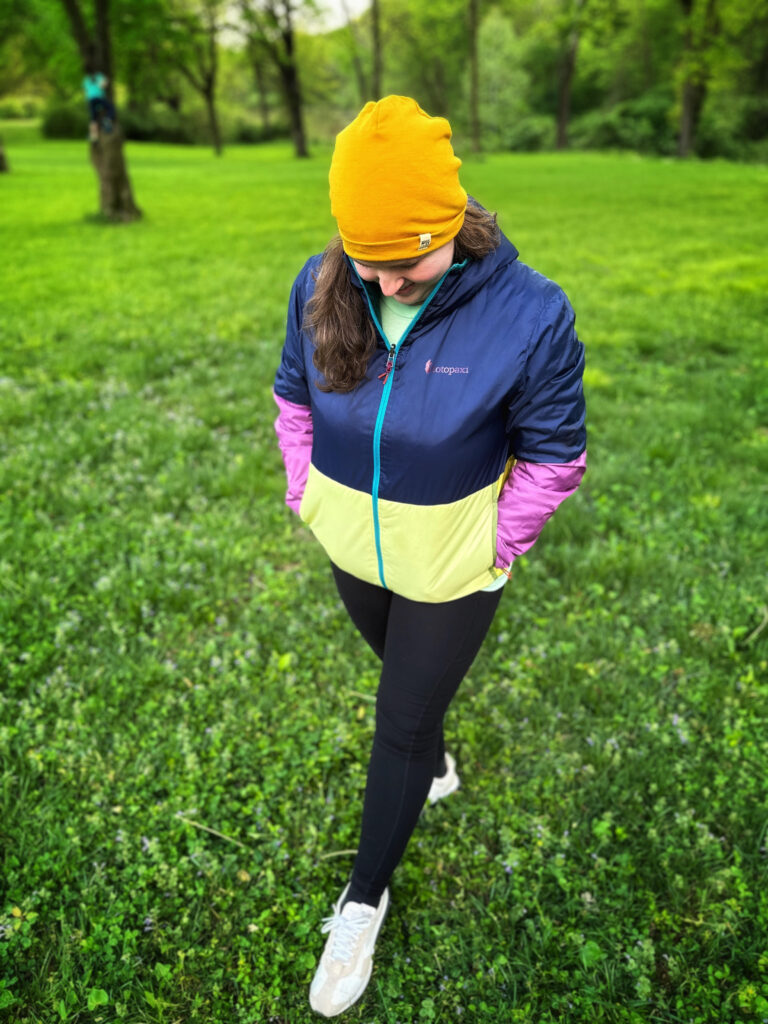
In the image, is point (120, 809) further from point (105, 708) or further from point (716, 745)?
point (716, 745)

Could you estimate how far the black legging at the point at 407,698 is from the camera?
76.9 inches

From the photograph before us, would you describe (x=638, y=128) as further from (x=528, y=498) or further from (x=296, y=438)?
(x=528, y=498)

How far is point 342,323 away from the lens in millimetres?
1806

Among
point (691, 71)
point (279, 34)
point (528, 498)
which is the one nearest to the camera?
point (528, 498)

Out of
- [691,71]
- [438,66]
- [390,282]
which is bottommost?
[390,282]

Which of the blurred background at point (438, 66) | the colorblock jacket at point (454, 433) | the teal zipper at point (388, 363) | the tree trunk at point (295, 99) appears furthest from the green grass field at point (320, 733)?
the tree trunk at point (295, 99)

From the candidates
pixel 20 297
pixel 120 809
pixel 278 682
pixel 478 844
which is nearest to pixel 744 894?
pixel 478 844

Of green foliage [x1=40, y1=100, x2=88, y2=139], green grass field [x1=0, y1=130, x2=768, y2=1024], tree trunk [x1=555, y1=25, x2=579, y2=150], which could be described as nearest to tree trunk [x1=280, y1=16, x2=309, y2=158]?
green foliage [x1=40, y1=100, x2=88, y2=139]

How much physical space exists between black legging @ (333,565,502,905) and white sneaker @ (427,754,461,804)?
576 mm

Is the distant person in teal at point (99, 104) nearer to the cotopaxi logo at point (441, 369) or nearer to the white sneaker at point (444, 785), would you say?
the cotopaxi logo at point (441, 369)

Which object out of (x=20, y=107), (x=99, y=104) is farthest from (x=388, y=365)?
(x=20, y=107)

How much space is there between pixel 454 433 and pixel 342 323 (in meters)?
0.45

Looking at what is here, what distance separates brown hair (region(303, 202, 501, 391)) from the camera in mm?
1801

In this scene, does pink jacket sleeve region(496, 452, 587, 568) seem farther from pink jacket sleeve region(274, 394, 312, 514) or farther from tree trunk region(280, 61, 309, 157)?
tree trunk region(280, 61, 309, 157)
